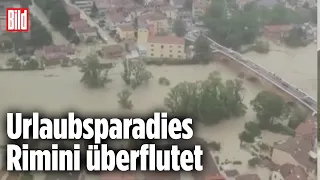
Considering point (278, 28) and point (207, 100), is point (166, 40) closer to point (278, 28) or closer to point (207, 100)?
point (207, 100)

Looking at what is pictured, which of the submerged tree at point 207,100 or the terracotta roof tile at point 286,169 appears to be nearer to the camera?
the terracotta roof tile at point 286,169

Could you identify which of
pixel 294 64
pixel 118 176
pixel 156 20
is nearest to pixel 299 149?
pixel 118 176

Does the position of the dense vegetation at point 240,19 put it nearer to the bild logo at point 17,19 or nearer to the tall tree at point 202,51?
the tall tree at point 202,51

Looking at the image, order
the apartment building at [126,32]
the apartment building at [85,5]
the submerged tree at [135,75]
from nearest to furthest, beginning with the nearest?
the submerged tree at [135,75] < the apartment building at [126,32] < the apartment building at [85,5]

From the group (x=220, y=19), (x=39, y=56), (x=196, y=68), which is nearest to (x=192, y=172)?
(x=196, y=68)

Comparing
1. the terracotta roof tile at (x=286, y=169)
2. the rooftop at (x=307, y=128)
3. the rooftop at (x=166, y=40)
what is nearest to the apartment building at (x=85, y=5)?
the rooftop at (x=166, y=40)

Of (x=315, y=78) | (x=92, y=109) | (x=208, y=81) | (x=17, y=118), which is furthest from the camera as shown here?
(x=315, y=78)

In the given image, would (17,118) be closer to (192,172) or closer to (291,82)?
(192,172)

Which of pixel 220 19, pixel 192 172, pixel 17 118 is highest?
pixel 220 19

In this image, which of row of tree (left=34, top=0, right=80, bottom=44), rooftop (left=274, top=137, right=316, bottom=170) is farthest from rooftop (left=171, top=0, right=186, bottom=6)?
rooftop (left=274, top=137, right=316, bottom=170)
